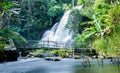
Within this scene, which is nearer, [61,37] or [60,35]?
[61,37]

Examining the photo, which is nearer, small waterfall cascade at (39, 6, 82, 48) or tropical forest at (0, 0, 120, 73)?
tropical forest at (0, 0, 120, 73)

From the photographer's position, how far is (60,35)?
36281 millimetres

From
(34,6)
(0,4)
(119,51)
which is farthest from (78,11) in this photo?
(0,4)

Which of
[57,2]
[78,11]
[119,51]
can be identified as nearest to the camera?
[119,51]

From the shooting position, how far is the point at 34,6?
41594mm

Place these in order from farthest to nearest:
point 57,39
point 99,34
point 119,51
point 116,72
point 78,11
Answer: point 57,39 < point 78,11 < point 99,34 < point 116,72 < point 119,51

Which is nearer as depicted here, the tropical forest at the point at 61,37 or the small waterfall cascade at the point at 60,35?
the tropical forest at the point at 61,37

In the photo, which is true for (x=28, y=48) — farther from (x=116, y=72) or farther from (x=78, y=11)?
(x=116, y=72)

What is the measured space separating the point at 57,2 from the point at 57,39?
829 centimetres

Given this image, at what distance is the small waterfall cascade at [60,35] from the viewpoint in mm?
34375

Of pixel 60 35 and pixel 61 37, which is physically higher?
pixel 60 35

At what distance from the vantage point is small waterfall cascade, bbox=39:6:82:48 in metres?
34.4

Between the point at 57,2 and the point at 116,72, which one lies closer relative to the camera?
the point at 116,72

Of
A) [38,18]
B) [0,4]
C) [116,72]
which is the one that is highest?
[38,18]
